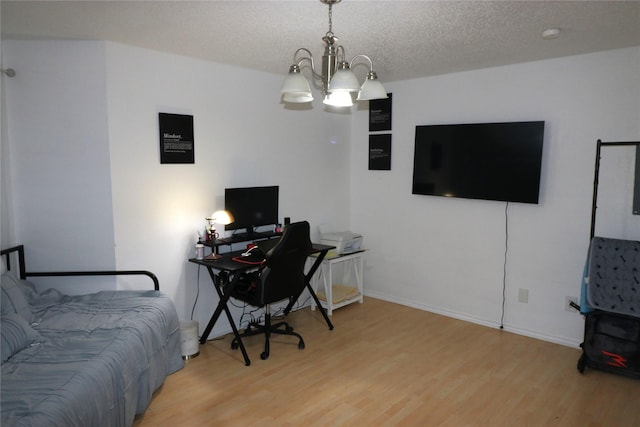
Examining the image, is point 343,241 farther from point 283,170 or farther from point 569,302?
point 569,302

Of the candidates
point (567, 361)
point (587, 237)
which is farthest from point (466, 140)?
point (567, 361)

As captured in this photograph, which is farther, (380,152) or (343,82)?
(380,152)

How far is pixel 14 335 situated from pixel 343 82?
7.41 feet

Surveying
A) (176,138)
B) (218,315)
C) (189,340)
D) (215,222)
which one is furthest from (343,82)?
(189,340)

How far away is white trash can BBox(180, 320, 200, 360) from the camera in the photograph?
3.48 metres

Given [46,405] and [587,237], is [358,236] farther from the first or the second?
[46,405]

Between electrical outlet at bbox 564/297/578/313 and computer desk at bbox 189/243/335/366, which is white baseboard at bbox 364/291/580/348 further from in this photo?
computer desk at bbox 189/243/335/366

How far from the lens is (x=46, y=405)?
6.30ft

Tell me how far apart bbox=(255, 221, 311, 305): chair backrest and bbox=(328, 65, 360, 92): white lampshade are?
4.39ft

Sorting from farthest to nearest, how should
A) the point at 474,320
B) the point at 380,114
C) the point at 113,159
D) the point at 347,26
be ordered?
1. the point at 380,114
2. the point at 474,320
3. the point at 113,159
4. the point at 347,26

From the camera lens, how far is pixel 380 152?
4.89 m

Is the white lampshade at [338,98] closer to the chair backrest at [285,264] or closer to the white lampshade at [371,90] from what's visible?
the white lampshade at [371,90]

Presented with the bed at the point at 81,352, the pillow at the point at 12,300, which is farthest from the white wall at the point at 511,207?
the pillow at the point at 12,300

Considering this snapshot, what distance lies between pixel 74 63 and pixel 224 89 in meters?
1.17
